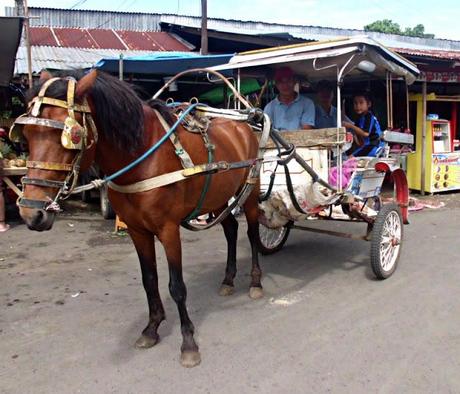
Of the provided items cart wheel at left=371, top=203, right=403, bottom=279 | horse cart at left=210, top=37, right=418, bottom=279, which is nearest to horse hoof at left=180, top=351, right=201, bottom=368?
horse cart at left=210, top=37, right=418, bottom=279

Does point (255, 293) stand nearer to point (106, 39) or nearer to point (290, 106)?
point (290, 106)

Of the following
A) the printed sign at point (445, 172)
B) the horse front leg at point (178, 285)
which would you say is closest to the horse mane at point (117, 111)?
the horse front leg at point (178, 285)

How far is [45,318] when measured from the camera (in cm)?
381

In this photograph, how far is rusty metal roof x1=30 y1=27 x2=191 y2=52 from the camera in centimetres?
1103

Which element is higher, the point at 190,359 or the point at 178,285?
the point at 178,285

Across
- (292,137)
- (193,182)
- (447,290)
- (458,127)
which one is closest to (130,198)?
(193,182)

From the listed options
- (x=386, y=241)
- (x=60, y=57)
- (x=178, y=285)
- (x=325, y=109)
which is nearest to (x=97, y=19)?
(x=60, y=57)

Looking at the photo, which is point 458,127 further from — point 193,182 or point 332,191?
point 193,182

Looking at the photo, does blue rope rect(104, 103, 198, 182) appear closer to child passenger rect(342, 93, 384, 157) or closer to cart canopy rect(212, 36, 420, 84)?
cart canopy rect(212, 36, 420, 84)

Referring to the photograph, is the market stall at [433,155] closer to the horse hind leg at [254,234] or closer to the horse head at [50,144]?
the horse hind leg at [254,234]

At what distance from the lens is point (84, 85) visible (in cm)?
243

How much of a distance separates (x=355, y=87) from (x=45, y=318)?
4.97 meters

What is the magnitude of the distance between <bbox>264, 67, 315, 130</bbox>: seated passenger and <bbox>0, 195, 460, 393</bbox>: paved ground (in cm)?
153

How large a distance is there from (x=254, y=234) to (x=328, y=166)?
95 cm
